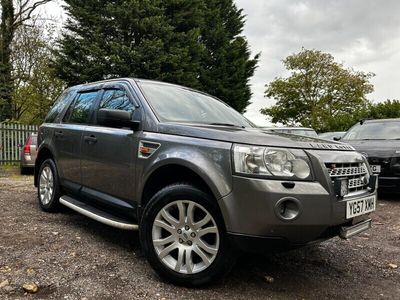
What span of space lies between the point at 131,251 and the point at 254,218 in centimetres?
166

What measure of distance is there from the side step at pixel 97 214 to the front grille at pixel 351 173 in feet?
5.70

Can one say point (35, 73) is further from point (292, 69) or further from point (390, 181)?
point (292, 69)

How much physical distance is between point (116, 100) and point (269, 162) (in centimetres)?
208

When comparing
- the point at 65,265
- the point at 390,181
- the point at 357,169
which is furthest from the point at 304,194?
the point at 390,181

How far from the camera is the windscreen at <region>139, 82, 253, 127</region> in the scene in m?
3.96

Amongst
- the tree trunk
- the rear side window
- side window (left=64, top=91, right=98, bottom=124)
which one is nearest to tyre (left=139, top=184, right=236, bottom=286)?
side window (left=64, top=91, right=98, bottom=124)

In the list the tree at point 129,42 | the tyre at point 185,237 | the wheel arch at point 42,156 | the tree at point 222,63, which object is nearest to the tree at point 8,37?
the tree at point 129,42

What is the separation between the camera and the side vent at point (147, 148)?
3555mm

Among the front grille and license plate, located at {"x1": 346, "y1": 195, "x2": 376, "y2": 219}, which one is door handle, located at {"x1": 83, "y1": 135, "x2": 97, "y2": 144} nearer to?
the front grille

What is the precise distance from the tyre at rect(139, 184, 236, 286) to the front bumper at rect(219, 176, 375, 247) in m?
0.18

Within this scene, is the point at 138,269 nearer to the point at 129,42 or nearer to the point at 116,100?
the point at 116,100

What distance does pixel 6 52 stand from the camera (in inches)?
858

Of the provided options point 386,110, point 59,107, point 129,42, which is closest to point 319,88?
point 386,110

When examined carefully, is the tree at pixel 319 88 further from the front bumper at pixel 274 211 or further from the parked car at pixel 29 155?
the front bumper at pixel 274 211
